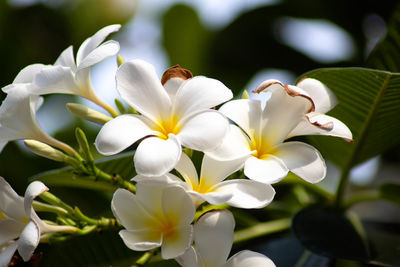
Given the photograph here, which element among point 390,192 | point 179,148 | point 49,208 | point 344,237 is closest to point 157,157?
point 179,148

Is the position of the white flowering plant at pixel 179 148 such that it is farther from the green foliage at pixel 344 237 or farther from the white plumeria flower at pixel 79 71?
the green foliage at pixel 344 237

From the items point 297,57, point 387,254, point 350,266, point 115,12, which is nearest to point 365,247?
point 387,254

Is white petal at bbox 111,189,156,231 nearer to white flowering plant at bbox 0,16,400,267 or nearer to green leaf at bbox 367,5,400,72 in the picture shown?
white flowering plant at bbox 0,16,400,267

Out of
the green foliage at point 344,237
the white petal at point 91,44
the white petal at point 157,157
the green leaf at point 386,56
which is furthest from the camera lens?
the green leaf at point 386,56

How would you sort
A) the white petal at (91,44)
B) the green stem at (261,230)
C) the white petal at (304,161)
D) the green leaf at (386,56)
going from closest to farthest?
the white petal at (304,161) → the white petal at (91,44) → the green leaf at (386,56) → the green stem at (261,230)

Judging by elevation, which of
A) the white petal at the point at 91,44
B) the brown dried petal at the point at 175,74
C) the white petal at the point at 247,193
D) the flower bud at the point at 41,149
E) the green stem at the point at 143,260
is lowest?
the green stem at the point at 143,260

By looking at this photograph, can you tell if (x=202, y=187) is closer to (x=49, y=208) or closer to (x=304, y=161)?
(x=304, y=161)

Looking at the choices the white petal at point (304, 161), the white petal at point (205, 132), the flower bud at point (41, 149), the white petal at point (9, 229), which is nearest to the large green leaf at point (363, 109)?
the white petal at point (304, 161)
